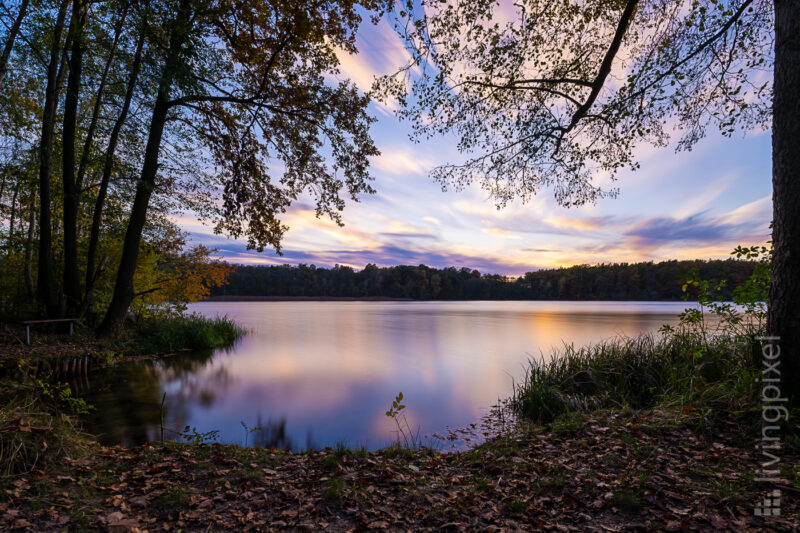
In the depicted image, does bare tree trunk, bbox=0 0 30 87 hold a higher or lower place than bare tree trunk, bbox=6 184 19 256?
higher

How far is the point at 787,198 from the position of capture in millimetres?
3928

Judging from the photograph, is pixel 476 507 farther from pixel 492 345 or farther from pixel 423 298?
pixel 423 298

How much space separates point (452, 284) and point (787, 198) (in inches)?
4036

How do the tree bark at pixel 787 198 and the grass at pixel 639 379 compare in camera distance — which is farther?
the grass at pixel 639 379

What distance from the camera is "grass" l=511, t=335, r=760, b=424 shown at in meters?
5.16

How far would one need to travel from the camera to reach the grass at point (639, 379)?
203 inches

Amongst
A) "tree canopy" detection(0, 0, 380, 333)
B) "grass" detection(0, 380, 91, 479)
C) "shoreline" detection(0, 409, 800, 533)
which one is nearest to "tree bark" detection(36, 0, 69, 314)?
"tree canopy" detection(0, 0, 380, 333)

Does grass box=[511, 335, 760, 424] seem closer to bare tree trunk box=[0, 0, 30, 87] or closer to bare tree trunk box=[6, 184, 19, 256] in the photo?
bare tree trunk box=[0, 0, 30, 87]

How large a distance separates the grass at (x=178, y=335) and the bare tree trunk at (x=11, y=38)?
896cm

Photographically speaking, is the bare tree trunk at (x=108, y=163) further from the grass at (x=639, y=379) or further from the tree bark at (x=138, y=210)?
the grass at (x=639, y=379)

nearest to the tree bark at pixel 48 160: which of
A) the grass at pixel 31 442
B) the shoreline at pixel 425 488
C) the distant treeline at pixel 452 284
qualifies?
the grass at pixel 31 442

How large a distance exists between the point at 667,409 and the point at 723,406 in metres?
0.72

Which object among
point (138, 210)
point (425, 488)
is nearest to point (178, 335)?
point (138, 210)

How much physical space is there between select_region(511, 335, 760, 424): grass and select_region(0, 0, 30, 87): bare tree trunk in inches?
518
